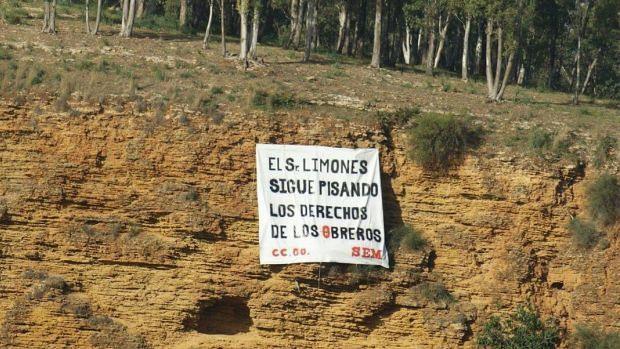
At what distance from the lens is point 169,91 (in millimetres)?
24156

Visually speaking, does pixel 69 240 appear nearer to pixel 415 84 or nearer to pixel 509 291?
pixel 509 291

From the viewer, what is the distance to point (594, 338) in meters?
22.5

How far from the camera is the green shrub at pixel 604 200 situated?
919 inches

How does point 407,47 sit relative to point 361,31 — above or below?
below

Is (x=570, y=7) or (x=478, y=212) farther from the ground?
(x=570, y=7)

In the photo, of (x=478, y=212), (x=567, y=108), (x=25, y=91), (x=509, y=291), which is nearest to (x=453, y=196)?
(x=478, y=212)

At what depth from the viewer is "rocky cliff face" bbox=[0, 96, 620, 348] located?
2209cm

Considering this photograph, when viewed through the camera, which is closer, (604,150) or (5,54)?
(604,150)

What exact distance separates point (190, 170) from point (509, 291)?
23.0ft

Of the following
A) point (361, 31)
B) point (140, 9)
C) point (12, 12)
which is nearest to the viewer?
point (12, 12)

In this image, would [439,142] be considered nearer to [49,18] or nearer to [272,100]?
Answer: [272,100]

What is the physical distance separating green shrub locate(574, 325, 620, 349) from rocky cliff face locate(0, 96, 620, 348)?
238 mm

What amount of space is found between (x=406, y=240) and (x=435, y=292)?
1.22m

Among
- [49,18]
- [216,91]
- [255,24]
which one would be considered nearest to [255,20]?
[255,24]
